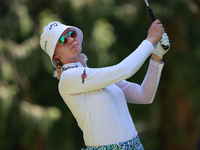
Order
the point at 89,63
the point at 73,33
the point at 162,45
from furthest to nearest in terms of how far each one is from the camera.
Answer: the point at 89,63 < the point at 73,33 < the point at 162,45

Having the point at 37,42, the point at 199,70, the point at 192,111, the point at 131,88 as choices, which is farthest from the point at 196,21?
the point at 131,88

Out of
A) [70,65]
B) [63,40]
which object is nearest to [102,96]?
[70,65]

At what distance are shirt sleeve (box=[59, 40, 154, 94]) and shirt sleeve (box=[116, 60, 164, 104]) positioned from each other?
0.16m

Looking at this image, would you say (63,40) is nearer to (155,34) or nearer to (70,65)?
(70,65)

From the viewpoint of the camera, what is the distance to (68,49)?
7.29 feet

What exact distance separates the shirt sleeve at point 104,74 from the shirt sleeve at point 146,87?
6.4 inches

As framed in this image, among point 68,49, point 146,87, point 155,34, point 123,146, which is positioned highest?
point 68,49

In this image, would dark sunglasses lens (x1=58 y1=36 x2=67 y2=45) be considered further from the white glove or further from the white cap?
the white glove

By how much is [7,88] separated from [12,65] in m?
0.36

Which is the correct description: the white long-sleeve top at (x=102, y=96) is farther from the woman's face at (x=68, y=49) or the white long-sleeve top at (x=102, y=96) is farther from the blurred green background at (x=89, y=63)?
the blurred green background at (x=89, y=63)

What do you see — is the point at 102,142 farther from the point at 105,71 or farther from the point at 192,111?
the point at 192,111

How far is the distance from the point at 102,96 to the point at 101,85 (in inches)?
3.6

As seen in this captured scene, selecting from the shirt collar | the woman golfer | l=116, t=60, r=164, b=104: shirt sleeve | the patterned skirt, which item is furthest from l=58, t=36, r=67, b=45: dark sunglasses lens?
the patterned skirt

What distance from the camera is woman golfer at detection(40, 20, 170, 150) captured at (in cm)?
204
